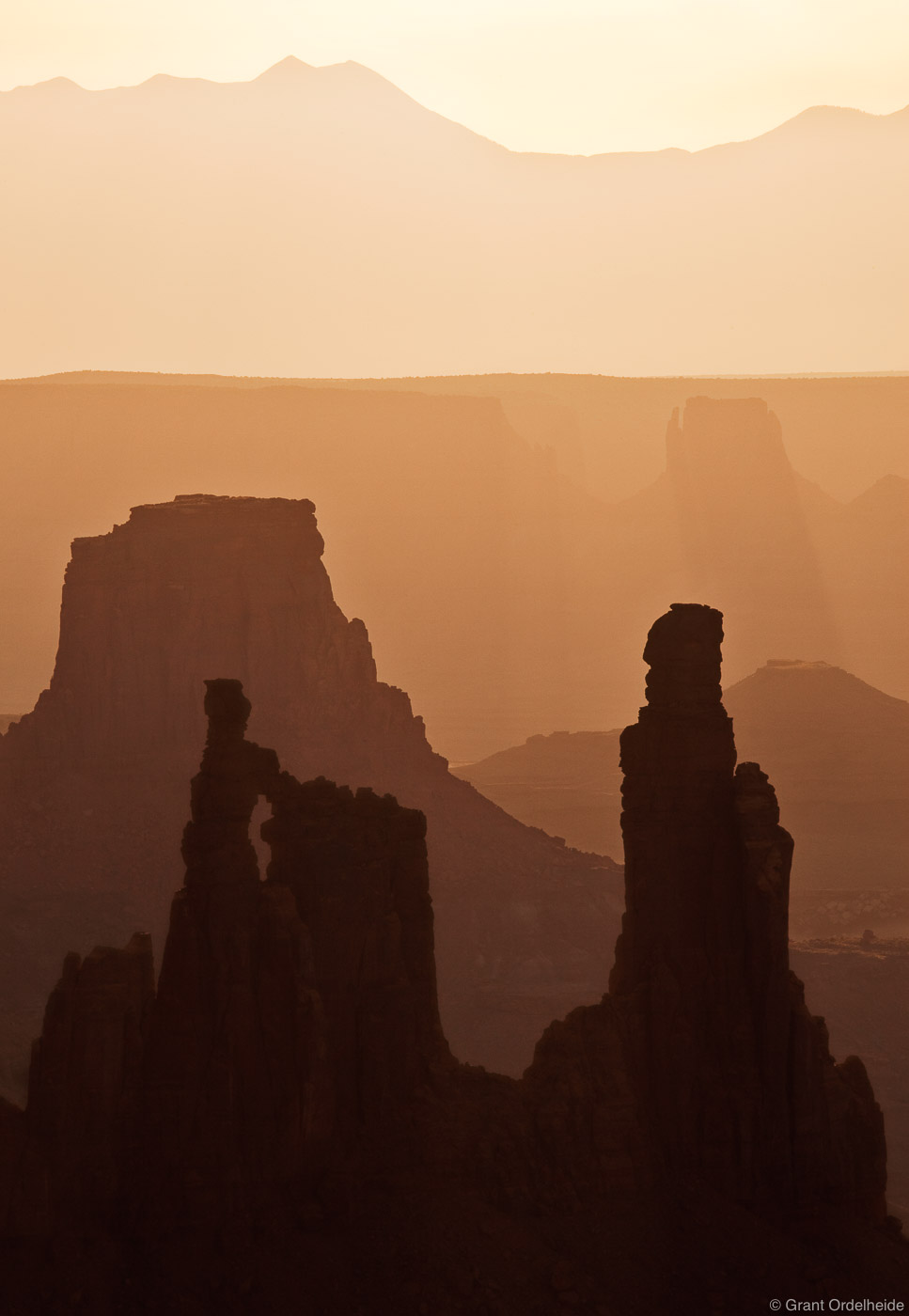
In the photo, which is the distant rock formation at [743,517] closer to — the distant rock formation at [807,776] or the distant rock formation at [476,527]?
the distant rock formation at [476,527]

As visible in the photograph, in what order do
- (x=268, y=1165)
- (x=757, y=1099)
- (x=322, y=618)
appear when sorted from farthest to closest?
(x=322, y=618), (x=757, y=1099), (x=268, y=1165)

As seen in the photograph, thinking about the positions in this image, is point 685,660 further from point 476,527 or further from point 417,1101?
point 476,527

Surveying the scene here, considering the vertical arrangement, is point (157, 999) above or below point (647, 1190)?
above

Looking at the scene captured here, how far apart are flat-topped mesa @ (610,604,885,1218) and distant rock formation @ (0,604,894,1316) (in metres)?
0.06

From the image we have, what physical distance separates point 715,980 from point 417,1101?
6.17m

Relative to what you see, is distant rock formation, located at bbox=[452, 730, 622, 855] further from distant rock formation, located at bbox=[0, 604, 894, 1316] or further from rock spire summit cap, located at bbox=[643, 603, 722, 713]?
distant rock formation, located at bbox=[0, 604, 894, 1316]

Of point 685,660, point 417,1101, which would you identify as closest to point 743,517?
point 685,660

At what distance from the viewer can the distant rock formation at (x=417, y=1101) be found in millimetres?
33312

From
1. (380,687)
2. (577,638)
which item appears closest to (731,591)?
(577,638)

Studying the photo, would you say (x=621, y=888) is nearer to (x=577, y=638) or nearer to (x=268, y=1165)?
(x=268, y=1165)

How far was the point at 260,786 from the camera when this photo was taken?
37219 millimetres

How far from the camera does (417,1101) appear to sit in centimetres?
3588

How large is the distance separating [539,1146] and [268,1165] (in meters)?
5.04

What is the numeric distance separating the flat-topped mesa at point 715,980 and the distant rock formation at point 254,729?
33209mm
